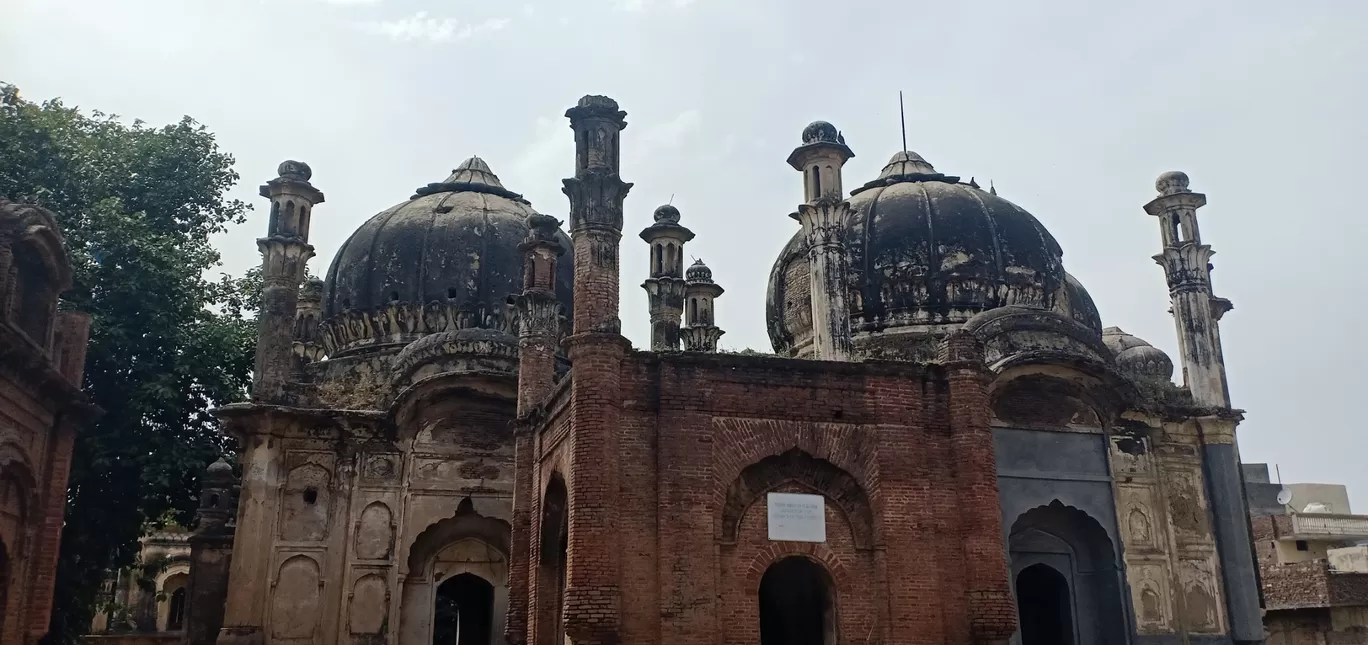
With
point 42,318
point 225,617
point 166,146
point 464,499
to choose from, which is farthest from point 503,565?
point 166,146

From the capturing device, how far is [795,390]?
12.1m

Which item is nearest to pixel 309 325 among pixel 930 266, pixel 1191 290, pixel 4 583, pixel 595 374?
pixel 4 583

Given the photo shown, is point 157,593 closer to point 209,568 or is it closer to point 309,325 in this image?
point 309,325

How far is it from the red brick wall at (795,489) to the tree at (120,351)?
8515mm

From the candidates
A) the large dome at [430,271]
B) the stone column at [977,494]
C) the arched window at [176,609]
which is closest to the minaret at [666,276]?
the large dome at [430,271]

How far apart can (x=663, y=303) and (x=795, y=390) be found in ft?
27.6

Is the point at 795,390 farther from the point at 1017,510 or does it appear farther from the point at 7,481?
the point at 7,481

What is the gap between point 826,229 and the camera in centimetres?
1588

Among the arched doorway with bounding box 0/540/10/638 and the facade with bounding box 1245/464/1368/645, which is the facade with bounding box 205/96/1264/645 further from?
the facade with bounding box 1245/464/1368/645

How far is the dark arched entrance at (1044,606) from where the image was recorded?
51.2 feet

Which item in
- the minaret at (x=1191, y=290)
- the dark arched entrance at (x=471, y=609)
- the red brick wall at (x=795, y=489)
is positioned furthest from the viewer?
the dark arched entrance at (x=471, y=609)

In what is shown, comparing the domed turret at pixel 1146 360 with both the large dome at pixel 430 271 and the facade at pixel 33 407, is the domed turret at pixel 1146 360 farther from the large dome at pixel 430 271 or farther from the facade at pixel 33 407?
the facade at pixel 33 407

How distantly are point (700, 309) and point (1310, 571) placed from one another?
12904 millimetres

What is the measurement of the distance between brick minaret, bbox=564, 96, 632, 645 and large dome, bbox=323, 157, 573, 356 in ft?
23.1
